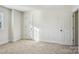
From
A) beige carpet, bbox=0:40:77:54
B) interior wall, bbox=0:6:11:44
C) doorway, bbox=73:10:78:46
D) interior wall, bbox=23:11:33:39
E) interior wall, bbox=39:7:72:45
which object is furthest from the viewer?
interior wall, bbox=23:11:33:39

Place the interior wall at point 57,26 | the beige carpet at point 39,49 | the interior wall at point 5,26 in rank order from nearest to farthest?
the beige carpet at point 39,49 → the interior wall at point 5,26 → the interior wall at point 57,26

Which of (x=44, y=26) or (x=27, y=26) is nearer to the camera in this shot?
(x=44, y=26)

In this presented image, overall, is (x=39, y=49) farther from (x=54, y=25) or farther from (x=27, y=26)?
(x=27, y=26)

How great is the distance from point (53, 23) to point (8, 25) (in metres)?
2.81

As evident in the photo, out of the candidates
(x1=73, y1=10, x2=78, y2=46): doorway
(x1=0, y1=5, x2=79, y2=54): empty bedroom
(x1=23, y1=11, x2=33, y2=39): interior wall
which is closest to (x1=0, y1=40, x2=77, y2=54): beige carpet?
(x1=0, y1=5, x2=79, y2=54): empty bedroom

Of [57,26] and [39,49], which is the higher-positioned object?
[57,26]

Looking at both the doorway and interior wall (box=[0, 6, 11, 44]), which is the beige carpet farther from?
interior wall (box=[0, 6, 11, 44])

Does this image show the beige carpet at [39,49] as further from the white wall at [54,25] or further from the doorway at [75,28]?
the white wall at [54,25]

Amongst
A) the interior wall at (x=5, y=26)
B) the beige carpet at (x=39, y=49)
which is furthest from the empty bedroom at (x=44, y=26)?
the beige carpet at (x=39, y=49)

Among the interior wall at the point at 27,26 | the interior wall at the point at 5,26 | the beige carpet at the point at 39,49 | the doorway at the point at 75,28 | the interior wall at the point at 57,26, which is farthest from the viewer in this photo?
the interior wall at the point at 27,26

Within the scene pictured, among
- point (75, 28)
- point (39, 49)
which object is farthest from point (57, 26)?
point (39, 49)
